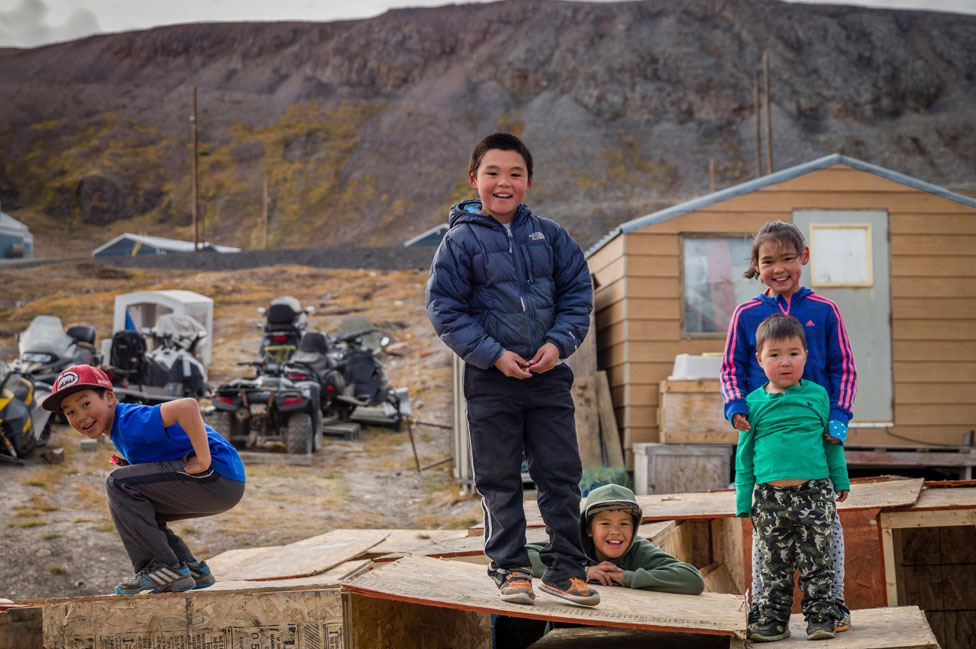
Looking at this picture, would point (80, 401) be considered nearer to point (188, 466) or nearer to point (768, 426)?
point (188, 466)

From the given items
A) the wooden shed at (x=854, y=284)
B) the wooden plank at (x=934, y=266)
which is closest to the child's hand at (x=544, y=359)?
the wooden shed at (x=854, y=284)

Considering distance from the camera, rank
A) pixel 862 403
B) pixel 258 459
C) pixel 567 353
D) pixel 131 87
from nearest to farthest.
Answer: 1. pixel 567 353
2. pixel 862 403
3. pixel 258 459
4. pixel 131 87

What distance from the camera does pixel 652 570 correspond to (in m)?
4.12

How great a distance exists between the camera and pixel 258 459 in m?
12.1

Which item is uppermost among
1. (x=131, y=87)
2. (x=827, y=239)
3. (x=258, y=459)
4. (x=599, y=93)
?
(x=131, y=87)

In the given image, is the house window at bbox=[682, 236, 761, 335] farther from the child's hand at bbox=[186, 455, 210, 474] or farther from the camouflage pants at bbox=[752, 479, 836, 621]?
the child's hand at bbox=[186, 455, 210, 474]

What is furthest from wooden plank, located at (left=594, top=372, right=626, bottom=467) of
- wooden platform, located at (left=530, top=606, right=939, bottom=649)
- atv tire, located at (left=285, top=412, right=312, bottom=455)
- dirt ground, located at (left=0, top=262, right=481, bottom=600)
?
wooden platform, located at (left=530, top=606, right=939, bottom=649)

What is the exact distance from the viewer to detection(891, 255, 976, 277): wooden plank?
1027 cm

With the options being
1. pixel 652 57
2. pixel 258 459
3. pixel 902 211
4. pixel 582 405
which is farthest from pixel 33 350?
pixel 652 57

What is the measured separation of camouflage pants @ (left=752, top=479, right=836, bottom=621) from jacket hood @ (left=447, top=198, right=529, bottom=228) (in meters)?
1.35

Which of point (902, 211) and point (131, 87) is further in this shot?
point (131, 87)

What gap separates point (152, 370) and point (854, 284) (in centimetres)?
974

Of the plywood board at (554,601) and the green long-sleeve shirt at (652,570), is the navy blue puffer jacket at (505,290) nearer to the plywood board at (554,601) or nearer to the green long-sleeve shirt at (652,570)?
the plywood board at (554,601)

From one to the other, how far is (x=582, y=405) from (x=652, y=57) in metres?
72.5
